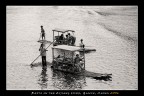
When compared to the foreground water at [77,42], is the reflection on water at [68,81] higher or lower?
lower

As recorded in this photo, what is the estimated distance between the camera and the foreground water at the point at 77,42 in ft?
138

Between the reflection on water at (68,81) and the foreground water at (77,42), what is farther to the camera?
the foreground water at (77,42)

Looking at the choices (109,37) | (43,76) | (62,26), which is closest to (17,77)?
(43,76)

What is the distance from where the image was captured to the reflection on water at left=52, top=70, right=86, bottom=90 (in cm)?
4088

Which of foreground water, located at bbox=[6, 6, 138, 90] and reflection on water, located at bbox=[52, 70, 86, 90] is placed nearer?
reflection on water, located at bbox=[52, 70, 86, 90]

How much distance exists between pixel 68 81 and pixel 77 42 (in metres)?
18.8

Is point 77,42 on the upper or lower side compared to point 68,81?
upper

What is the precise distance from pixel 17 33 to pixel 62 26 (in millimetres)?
7908

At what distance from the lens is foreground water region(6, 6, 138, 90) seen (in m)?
42.0

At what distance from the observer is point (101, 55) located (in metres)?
52.1

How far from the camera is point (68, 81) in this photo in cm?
4212

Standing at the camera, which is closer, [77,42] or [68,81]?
[68,81]

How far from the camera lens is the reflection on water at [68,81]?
134 ft

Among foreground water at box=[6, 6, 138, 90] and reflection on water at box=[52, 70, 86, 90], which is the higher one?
foreground water at box=[6, 6, 138, 90]
